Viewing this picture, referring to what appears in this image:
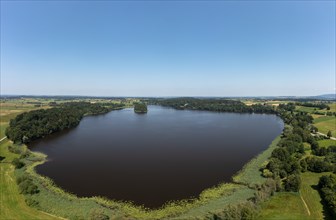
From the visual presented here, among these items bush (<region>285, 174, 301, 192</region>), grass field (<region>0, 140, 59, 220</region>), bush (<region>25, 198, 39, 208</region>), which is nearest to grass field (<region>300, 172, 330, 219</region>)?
bush (<region>285, 174, 301, 192</region>)

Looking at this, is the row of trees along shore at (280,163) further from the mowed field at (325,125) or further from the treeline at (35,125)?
the mowed field at (325,125)

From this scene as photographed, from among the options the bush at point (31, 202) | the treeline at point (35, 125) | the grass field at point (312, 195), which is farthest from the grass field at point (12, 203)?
the grass field at point (312, 195)

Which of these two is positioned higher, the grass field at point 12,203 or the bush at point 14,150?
the bush at point 14,150

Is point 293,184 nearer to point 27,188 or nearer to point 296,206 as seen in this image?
point 296,206

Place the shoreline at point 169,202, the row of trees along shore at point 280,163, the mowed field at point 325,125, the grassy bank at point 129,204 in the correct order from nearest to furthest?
the row of trees along shore at point 280,163, the grassy bank at point 129,204, the shoreline at point 169,202, the mowed field at point 325,125

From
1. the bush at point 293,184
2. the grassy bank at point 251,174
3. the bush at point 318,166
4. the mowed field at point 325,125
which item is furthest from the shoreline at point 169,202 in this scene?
the mowed field at point 325,125

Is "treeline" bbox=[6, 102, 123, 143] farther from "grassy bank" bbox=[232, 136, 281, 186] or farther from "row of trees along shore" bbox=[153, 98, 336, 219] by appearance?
"row of trees along shore" bbox=[153, 98, 336, 219]

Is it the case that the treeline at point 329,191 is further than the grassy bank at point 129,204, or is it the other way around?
the grassy bank at point 129,204

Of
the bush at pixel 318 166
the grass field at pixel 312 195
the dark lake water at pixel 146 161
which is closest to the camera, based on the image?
the grass field at pixel 312 195

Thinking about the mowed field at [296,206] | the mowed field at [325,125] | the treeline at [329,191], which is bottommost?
the mowed field at [296,206]

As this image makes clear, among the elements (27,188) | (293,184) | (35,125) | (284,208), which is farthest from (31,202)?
(35,125)

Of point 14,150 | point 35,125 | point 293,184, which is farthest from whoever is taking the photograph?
point 35,125
